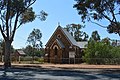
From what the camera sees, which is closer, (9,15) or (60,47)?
(9,15)

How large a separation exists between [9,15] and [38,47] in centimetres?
7370

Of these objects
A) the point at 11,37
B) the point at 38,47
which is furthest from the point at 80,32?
the point at 11,37

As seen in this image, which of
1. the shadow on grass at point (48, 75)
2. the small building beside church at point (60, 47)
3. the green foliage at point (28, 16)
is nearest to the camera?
the shadow on grass at point (48, 75)

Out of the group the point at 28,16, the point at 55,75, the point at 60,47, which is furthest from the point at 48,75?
the point at 60,47

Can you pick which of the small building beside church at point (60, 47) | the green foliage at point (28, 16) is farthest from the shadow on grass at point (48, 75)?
the small building beside church at point (60, 47)

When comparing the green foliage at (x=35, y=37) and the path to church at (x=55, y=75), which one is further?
the green foliage at (x=35, y=37)

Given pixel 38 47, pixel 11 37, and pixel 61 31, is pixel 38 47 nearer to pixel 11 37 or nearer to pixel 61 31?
pixel 61 31

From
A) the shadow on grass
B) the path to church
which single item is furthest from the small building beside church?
the shadow on grass

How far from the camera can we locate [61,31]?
6619 centimetres

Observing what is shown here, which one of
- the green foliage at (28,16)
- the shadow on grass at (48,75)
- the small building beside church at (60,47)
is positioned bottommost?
the shadow on grass at (48,75)

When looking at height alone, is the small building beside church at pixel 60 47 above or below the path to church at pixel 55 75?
above

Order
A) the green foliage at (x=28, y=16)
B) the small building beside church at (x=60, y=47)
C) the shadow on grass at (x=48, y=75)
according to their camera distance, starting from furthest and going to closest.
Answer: the small building beside church at (x=60, y=47) → the green foliage at (x=28, y=16) → the shadow on grass at (x=48, y=75)

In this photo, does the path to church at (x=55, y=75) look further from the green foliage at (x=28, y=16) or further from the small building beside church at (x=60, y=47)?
the small building beside church at (x=60, y=47)

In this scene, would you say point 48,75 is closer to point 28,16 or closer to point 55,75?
point 55,75
